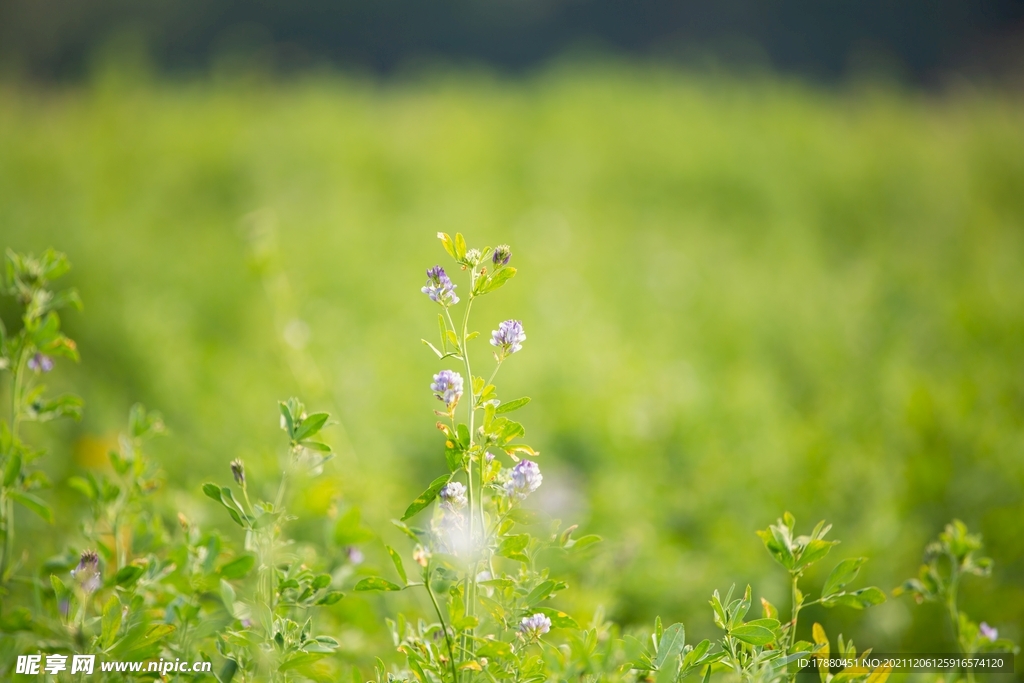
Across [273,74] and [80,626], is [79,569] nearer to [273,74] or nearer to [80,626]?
[80,626]

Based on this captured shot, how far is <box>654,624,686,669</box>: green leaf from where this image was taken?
2.01 feet

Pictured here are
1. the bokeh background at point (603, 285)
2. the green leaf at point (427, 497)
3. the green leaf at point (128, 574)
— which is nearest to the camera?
the green leaf at point (427, 497)

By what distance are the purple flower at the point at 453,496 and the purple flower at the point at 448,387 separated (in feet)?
0.23

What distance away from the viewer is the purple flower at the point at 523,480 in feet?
1.94

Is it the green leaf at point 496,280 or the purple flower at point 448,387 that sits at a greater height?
the green leaf at point 496,280

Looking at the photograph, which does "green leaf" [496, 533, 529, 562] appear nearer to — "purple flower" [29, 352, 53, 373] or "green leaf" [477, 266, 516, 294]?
"green leaf" [477, 266, 516, 294]

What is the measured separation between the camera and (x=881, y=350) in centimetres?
213

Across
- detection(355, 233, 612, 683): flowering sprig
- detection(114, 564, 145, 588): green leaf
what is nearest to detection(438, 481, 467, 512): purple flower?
detection(355, 233, 612, 683): flowering sprig

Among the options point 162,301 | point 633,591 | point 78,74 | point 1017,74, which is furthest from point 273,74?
point 1017,74

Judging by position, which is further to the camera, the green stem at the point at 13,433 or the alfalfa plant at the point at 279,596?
the green stem at the point at 13,433

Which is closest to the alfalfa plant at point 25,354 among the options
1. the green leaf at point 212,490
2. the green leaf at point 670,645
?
the green leaf at point 212,490

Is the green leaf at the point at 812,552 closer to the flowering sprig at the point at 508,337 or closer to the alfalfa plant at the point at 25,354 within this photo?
the flowering sprig at the point at 508,337

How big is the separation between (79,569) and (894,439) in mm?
1621

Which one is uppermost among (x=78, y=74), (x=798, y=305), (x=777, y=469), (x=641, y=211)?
(x=78, y=74)
